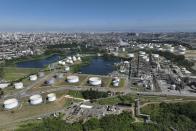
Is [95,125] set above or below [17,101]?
below

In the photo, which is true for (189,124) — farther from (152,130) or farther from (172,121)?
(152,130)

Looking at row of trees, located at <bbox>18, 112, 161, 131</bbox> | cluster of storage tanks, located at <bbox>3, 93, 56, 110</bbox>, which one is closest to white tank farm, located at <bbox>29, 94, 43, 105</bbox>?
cluster of storage tanks, located at <bbox>3, 93, 56, 110</bbox>

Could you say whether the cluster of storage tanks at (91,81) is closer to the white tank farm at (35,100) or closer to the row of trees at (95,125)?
the white tank farm at (35,100)

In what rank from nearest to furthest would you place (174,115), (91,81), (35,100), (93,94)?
1. (174,115)
2. (35,100)
3. (93,94)
4. (91,81)

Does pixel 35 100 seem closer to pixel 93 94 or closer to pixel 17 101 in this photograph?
pixel 17 101

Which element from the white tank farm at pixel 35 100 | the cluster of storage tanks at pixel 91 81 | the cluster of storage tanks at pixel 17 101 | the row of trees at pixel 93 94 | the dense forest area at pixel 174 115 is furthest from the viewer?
the cluster of storage tanks at pixel 91 81

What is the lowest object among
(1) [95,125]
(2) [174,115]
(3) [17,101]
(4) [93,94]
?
(2) [174,115]

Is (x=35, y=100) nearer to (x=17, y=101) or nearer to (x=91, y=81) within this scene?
(x=17, y=101)

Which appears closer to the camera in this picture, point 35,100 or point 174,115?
point 174,115

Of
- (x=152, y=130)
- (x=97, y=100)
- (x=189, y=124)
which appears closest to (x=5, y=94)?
(x=97, y=100)

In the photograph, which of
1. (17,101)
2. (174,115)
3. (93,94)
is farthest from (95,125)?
(17,101)

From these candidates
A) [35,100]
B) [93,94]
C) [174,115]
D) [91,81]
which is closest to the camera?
[174,115]

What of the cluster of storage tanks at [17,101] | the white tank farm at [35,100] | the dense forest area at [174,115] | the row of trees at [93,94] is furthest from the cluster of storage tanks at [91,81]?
the dense forest area at [174,115]
